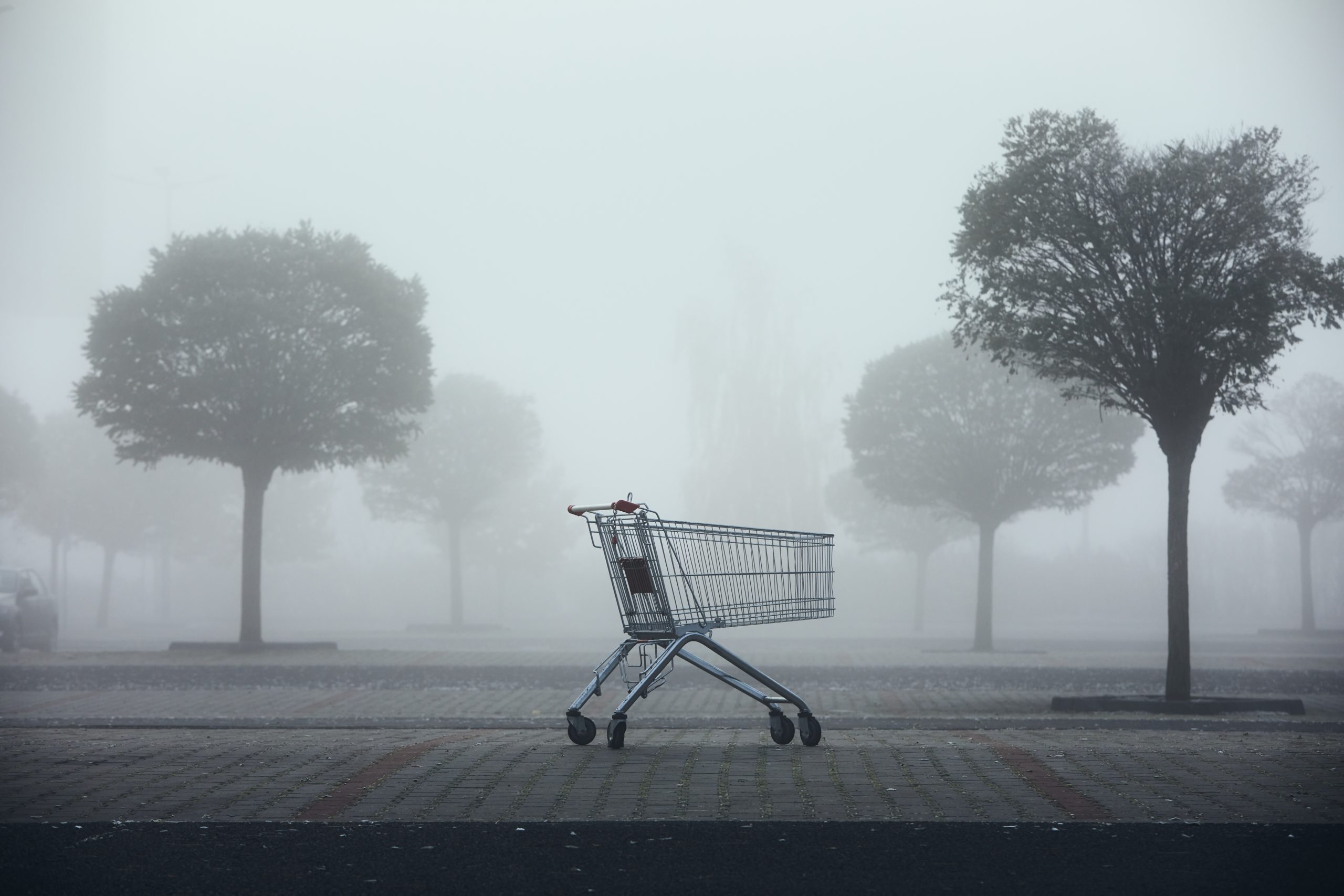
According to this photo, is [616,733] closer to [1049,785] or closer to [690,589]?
[690,589]

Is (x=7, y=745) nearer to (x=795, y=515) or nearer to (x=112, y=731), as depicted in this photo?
(x=112, y=731)

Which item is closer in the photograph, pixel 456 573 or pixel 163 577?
pixel 456 573

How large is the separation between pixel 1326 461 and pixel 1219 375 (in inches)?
1076

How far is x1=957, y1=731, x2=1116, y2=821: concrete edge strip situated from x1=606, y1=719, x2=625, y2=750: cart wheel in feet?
7.87

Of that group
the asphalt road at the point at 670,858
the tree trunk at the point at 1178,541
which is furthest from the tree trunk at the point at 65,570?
the asphalt road at the point at 670,858

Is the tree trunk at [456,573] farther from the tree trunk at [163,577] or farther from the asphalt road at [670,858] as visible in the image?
the asphalt road at [670,858]

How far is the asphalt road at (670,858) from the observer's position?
Result: 486 cm

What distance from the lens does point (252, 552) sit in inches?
933

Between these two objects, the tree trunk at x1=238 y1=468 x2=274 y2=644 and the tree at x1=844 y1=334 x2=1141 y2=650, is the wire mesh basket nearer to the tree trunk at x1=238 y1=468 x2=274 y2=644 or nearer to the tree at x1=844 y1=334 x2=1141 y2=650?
the tree trunk at x1=238 y1=468 x2=274 y2=644

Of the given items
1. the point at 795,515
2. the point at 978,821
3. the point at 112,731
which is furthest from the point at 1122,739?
the point at 795,515

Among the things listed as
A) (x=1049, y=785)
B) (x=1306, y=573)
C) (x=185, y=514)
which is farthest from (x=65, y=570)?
(x=1049, y=785)

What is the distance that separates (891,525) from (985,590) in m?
16.0

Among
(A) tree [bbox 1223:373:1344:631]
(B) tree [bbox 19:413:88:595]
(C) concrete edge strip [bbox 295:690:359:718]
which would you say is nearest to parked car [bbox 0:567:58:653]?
(C) concrete edge strip [bbox 295:690:359:718]

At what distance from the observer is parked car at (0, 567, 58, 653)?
2375 centimetres
